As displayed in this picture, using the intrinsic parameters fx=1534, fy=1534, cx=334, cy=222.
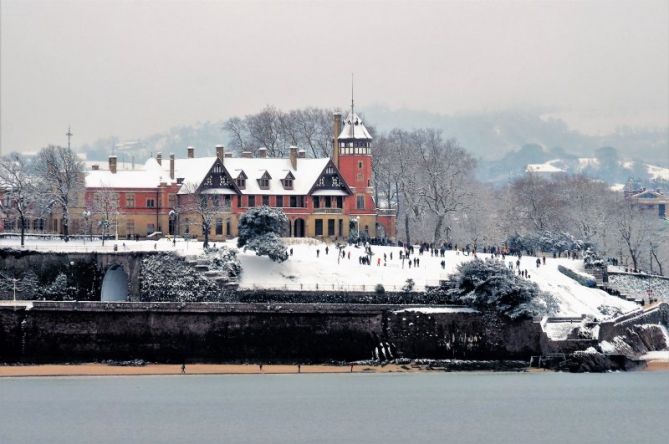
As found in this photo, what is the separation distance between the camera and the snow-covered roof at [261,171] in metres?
113

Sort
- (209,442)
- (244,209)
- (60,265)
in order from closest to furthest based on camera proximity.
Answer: (209,442)
(60,265)
(244,209)

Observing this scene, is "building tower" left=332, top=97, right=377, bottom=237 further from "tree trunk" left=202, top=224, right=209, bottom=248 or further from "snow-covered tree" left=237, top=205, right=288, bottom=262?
"snow-covered tree" left=237, top=205, right=288, bottom=262

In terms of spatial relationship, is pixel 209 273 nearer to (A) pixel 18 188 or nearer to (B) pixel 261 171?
(A) pixel 18 188

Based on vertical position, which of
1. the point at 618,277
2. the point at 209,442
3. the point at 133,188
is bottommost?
the point at 209,442

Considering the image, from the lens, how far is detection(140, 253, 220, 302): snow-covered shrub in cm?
8944

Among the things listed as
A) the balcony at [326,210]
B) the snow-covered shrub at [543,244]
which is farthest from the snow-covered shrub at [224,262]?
the snow-covered shrub at [543,244]

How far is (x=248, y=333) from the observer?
8269 centimetres

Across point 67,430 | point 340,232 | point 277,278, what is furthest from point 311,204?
point 67,430

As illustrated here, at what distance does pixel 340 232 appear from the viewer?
114m

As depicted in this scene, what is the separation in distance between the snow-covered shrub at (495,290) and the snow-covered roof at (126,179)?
111ft

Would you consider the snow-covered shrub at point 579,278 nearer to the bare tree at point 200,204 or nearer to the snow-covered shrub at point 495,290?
the snow-covered shrub at point 495,290

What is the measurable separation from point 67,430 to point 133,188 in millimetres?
47174

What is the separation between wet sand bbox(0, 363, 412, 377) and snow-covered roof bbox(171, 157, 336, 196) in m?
32.4

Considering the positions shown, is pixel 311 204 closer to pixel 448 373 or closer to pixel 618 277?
pixel 618 277
